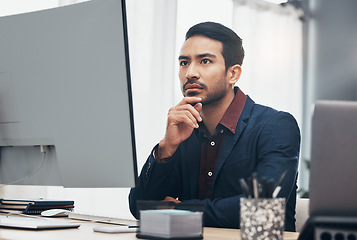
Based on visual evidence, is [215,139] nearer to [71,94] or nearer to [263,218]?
[71,94]

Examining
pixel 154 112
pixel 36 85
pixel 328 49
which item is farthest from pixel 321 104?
pixel 328 49

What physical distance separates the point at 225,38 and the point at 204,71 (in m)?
0.17

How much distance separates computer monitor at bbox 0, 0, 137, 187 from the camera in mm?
969

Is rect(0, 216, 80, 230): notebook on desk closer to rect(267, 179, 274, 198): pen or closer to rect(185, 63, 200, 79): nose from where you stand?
rect(267, 179, 274, 198): pen

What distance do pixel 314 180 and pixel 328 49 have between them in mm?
4068

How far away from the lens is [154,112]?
3127 millimetres

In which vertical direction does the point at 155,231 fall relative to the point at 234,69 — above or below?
below

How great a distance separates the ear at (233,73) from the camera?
1883mm

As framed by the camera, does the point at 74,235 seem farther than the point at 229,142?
No

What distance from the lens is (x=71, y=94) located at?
103cm

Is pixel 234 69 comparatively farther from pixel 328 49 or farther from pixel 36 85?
pixel 328 49

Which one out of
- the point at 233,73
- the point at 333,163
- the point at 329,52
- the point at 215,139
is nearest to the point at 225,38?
the point at 233,73

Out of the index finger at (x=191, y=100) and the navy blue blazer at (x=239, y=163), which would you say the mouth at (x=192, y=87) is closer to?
the index finger at (x=191, y=100)

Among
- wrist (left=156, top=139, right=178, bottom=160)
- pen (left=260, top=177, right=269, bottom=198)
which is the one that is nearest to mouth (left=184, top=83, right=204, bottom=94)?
wrist (left=156, top=139, right=178, bottom=160)
